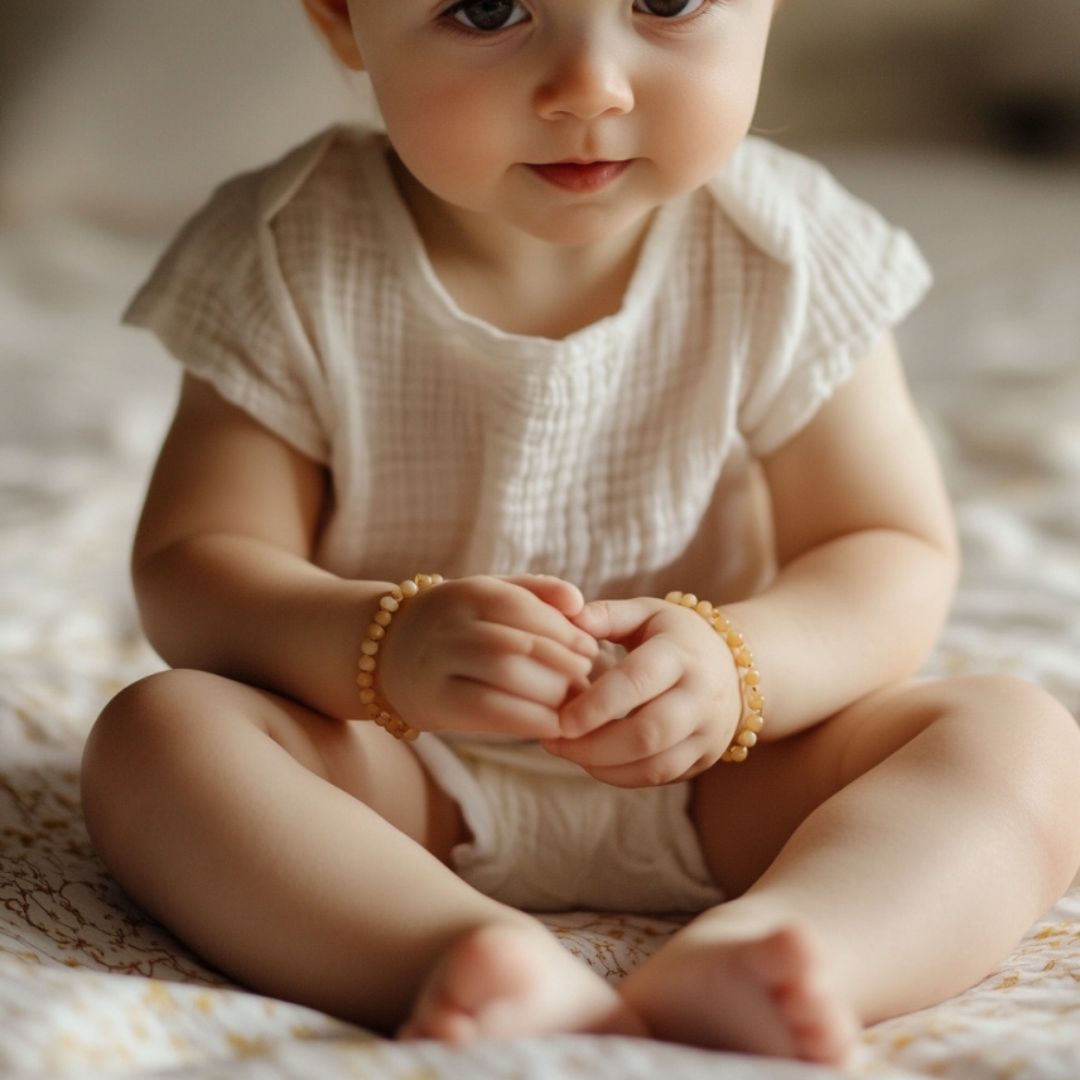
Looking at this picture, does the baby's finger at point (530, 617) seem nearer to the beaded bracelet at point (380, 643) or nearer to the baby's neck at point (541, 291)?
the beaded bracelet at point (380, 643)

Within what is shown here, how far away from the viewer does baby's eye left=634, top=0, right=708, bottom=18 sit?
2.63 feet

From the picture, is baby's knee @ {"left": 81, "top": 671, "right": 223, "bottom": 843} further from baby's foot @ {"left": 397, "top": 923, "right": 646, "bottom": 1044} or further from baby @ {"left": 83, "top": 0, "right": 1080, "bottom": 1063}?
baby's foot @ {"left": 397, "top": 923, "right": 646, "bottom": 1044}

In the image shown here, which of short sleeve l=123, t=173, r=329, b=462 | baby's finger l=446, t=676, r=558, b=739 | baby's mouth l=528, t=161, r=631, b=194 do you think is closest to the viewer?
baby's finger l=446, t=676, r=558, b=739

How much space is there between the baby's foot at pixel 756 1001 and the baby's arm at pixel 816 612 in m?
0.11

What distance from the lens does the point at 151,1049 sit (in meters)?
0.65

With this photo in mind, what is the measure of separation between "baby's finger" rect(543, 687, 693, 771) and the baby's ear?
39 centimetres

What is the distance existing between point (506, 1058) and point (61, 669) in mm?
582

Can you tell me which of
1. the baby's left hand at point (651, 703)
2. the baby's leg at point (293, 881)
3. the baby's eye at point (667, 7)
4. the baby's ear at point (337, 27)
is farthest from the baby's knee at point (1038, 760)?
the baby's ear at point (337, 27)

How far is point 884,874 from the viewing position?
0.71 meters

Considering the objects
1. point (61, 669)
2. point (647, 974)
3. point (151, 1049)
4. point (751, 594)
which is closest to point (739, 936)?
point (647, 974)

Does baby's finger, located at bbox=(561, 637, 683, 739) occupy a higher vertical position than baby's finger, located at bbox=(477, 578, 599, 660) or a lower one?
lower

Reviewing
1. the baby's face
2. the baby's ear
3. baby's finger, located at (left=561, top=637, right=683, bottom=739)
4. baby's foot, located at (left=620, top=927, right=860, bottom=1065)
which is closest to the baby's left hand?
baby's finger, located at (left=561, top=637, right=683, bottom=739)

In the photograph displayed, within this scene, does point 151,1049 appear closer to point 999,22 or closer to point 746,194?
point 746,194

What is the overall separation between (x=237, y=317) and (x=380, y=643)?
0.26m
